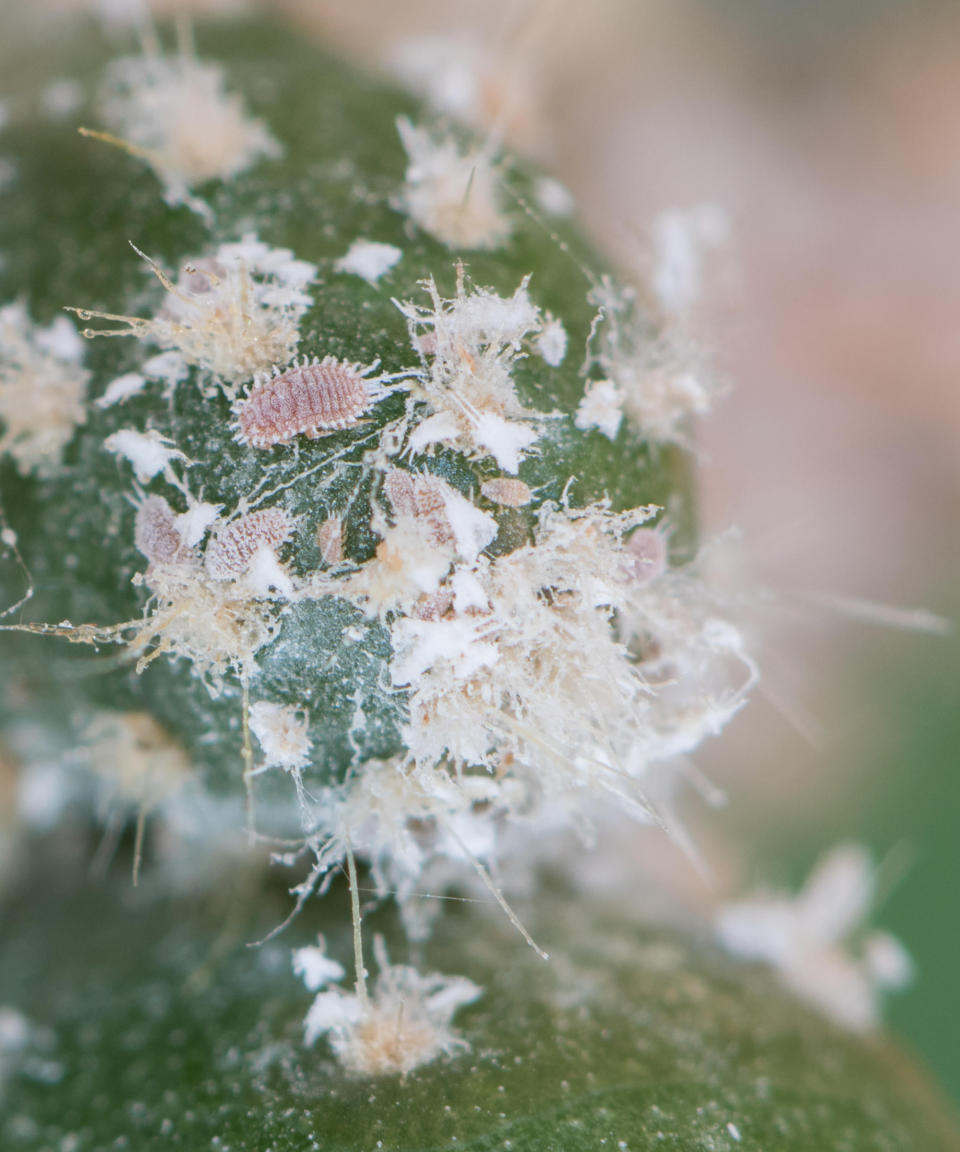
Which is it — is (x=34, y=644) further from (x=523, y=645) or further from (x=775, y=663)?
(x=775, y=663)

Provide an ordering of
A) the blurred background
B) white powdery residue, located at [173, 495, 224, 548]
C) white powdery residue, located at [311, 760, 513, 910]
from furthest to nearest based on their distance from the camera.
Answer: the blurred background < white powdery residue, located at [311, 760, 513, 910] < white powdery residue, located at [173, 495, 224, 548]

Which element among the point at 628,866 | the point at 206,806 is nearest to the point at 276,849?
the point at 206,806

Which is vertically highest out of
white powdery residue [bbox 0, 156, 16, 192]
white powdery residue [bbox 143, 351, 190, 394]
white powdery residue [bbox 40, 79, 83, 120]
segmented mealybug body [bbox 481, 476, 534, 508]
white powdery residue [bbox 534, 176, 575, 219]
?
white powdery residue [bbox 40, 79, 83, 120]

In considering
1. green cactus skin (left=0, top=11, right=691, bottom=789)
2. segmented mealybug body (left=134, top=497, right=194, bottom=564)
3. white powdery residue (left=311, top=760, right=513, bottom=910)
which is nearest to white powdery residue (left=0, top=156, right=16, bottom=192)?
green cactus skin (left=0, top=11, right=691, bottom=789)

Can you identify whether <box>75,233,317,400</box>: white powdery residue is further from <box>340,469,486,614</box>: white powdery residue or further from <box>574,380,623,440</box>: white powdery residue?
<box>574,380,623,440</box>: white powdery residue

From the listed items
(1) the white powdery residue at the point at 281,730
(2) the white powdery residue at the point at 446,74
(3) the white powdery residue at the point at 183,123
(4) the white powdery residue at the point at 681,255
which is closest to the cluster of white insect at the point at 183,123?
(3) the white powdery residue at the point at 183,123

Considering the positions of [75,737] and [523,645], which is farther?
[75,737]

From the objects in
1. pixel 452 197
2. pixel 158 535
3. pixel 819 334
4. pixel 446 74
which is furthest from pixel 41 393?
pixel 819 334

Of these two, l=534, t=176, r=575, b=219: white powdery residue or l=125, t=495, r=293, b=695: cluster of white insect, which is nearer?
l=125, t=495, r=293, b=695: cluster of white insect
